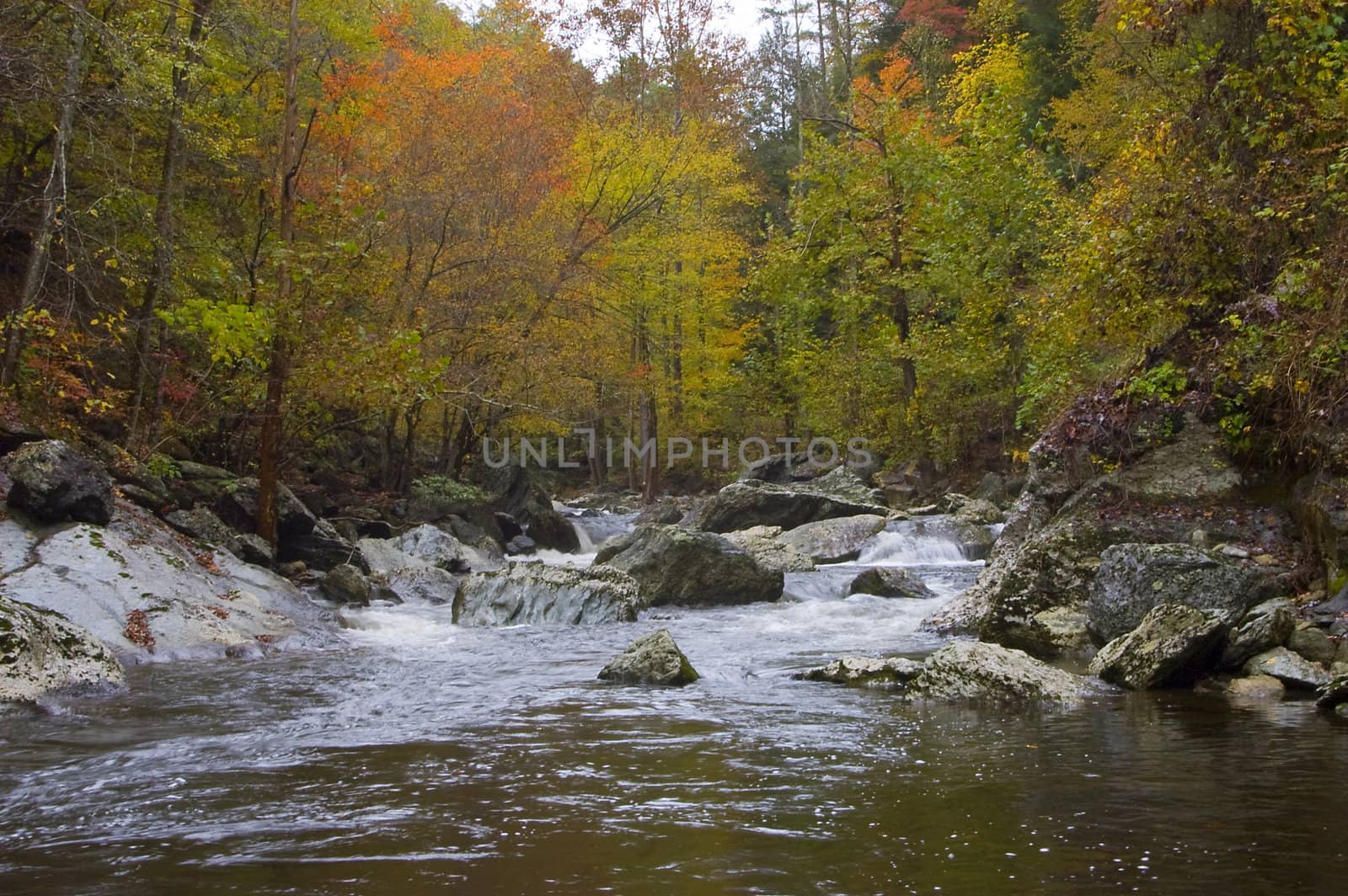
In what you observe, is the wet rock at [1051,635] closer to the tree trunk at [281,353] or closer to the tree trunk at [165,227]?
the tree trunk at [281,353]

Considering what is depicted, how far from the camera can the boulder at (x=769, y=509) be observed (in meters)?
21.1

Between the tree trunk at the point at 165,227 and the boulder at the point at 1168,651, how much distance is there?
11822 millimetres

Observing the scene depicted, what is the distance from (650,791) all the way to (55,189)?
10061 millimetres

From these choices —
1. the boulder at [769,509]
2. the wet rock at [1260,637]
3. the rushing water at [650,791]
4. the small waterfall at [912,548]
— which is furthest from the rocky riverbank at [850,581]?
the boulder at [769,509]

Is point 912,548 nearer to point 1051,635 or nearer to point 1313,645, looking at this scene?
point 1051,635

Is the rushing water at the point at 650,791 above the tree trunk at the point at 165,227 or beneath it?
beneath

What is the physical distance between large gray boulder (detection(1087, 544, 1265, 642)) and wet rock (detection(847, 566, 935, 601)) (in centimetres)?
441

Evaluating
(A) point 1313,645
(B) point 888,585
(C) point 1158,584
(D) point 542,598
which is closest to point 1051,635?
(C) point 1158,584

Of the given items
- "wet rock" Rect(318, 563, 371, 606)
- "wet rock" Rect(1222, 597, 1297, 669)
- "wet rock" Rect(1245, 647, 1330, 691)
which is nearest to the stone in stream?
"wet rock" Rect(1222, 597, 1297, 669)

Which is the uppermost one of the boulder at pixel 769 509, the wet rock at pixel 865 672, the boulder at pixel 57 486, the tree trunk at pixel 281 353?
the tree trunk at pixel 281 353

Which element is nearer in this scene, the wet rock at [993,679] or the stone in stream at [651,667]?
the wet rock at [993,679]

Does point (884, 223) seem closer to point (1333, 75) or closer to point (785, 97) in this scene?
point (1333, 75)

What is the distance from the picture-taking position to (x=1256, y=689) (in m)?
7.16

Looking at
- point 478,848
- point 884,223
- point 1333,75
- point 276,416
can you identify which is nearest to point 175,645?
point 276,416
